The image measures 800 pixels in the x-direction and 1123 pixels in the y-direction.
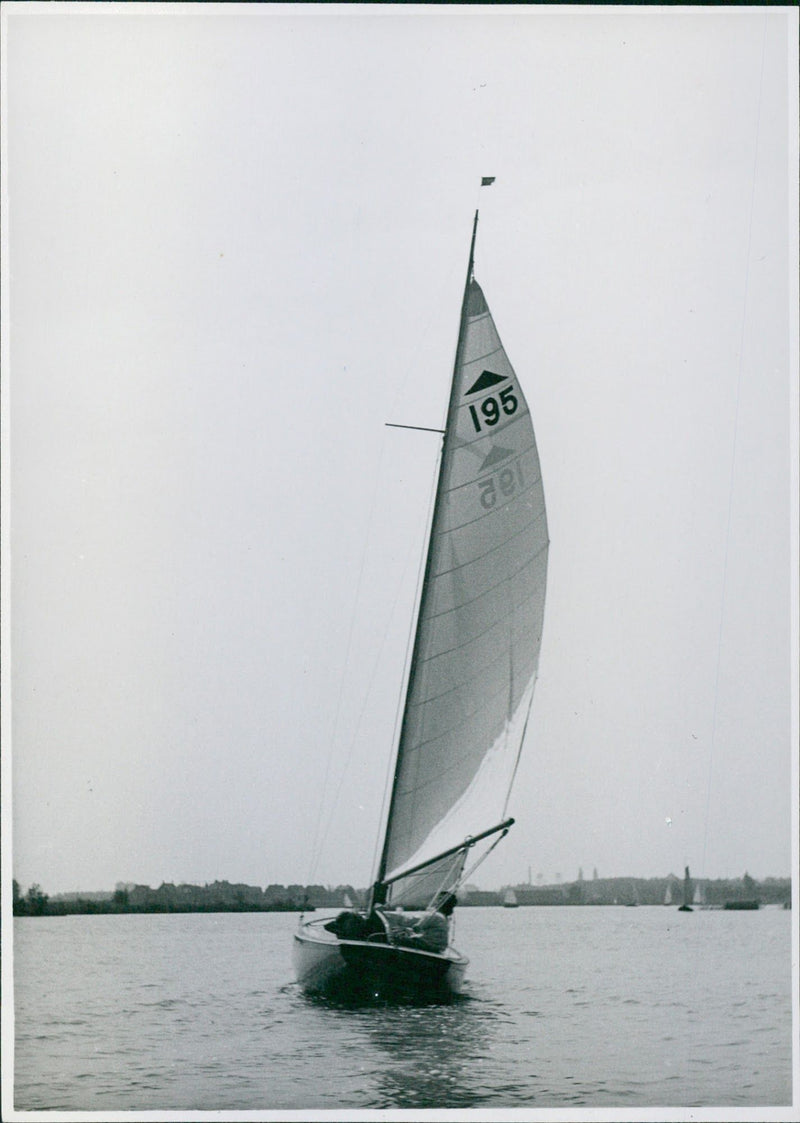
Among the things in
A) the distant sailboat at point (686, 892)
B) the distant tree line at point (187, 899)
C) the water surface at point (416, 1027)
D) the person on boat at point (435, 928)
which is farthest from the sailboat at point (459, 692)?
the distant sailboat at point (686, 892)

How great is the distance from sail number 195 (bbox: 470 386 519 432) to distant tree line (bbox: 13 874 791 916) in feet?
7.41

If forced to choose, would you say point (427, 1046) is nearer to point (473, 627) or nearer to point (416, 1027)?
point (416, 1027)

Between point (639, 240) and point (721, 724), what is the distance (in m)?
2.23

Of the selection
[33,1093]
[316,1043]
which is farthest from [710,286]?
[33,1093]

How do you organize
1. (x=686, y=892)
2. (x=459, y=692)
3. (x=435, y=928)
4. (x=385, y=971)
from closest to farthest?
(x=686, y=892)
(x=385, y=971)
(x=435, y=928)
(x=459, y=692)

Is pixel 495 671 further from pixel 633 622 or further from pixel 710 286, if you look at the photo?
pixel 710 286

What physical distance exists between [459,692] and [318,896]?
1.22 meters

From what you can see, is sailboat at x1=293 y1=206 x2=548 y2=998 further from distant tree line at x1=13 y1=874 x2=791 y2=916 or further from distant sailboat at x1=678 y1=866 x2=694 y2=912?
distant sailboat at x1=678 y1=866 x2=694 y2=912

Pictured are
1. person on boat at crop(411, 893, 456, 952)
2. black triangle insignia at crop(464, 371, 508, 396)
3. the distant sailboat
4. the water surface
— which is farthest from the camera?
person on boat at crop(411, 893, 456, 952)

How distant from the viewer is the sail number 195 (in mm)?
7316

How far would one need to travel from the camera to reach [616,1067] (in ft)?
22.4

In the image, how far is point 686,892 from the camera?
7.01 m

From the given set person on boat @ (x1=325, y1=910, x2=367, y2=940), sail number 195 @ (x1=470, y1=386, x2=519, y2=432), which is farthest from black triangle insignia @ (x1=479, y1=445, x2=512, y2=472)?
person on boat @ (x1=325, y1=910, x2=367, y2=940)

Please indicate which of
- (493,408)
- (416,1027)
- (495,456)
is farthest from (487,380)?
(416,1027)
